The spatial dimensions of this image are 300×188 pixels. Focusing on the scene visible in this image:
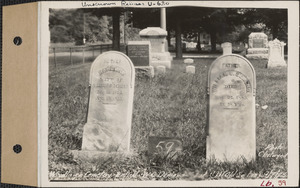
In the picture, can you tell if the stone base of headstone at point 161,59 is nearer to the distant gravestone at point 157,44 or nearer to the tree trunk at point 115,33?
the distant gravestone at point 157,44

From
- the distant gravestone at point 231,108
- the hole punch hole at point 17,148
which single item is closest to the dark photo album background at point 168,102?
the distant gravestone at point 231,108

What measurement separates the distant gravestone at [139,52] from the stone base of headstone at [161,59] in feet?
0.21

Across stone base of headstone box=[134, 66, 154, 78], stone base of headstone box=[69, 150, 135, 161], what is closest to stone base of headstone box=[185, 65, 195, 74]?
stone base of headstone box=[134, 66, 154, 78]

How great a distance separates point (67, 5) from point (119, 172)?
6.07ft

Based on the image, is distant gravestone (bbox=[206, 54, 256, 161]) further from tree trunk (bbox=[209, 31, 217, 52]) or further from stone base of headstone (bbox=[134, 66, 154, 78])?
stone base of headstone (bbox=[134, 66, 154, 78])

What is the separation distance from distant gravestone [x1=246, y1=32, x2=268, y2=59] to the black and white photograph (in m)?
0.01

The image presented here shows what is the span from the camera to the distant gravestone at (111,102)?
13.4 ft

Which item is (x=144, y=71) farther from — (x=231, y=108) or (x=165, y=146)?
(x=231, y=108)

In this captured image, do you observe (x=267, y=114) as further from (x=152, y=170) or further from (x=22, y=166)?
(x=22, y=166)

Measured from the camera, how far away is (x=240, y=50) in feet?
13.9

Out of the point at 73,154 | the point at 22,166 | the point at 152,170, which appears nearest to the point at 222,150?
the point at 152,170

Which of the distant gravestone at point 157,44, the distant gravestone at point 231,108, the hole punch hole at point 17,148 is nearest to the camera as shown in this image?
the distant gravestone at point 231,108

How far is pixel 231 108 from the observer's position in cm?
404

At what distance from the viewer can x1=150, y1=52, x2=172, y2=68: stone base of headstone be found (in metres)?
4.29
